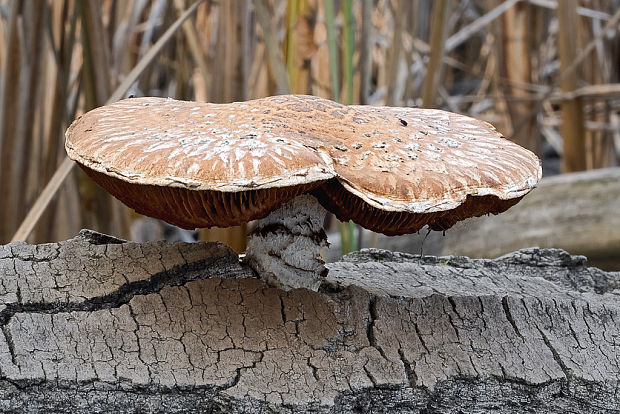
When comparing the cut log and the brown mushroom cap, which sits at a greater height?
the brown mushroom cap

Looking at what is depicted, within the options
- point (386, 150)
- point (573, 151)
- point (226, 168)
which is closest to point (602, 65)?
point (573, 151)

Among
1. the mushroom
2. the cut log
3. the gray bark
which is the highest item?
the mushroom

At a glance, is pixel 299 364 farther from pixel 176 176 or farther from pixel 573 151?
pixel 573 151

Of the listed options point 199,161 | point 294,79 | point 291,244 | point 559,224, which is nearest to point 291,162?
point 199,161

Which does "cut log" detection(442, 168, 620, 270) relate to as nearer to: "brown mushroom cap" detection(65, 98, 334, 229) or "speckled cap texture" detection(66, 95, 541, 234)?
"speckled cap texture" detection(66, 95, 541, 234)

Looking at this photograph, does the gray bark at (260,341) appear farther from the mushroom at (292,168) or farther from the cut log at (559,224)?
the cut log at (559,224)

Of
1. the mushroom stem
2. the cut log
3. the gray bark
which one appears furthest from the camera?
the cut log

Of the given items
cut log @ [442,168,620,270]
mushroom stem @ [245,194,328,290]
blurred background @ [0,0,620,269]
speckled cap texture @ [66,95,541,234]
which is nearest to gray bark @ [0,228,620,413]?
mushroom stem @ [245,194,328,290]

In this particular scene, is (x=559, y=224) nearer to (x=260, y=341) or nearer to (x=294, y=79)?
(x=294, y=79)
